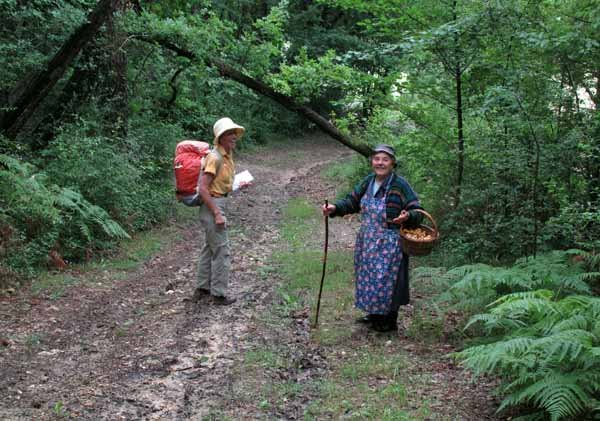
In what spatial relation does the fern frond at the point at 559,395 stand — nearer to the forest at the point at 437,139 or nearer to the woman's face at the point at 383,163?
the forest at the point at 437,139

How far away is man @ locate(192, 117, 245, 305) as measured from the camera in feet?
25.1

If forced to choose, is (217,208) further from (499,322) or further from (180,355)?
(499,322)

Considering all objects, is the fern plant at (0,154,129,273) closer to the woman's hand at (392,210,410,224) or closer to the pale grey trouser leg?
the pale grey trouser leg

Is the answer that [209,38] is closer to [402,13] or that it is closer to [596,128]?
[402,13]

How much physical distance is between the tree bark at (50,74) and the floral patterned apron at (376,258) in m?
6.11

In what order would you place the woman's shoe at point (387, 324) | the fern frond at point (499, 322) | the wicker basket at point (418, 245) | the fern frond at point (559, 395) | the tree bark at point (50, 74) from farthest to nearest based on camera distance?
1. the tree bark at point (50, 74)
2. the woman's shoe at point (387, 324)
3. the wicker basket at point (418, 245)
4. the fern frond at point (499, 322)
5. the fern frond at point (559, 395)

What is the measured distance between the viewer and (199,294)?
8.10 m

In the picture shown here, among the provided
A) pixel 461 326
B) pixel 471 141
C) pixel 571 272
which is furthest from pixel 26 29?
pixel 571 272

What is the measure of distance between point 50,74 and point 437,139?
6.58 meters

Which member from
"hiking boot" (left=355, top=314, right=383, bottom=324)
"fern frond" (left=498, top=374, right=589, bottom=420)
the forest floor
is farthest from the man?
"fern frond" (left=498, top=374, right=589, bottom=420)

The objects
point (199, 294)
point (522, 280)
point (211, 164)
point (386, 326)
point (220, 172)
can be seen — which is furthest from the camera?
point (199, 294)

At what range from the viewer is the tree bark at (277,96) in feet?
38.9

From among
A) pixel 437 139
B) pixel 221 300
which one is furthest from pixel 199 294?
pixel 437 139

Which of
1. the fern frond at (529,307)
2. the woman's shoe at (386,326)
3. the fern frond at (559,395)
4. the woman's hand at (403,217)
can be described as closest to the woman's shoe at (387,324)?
the woman's shoe at (386,326)
